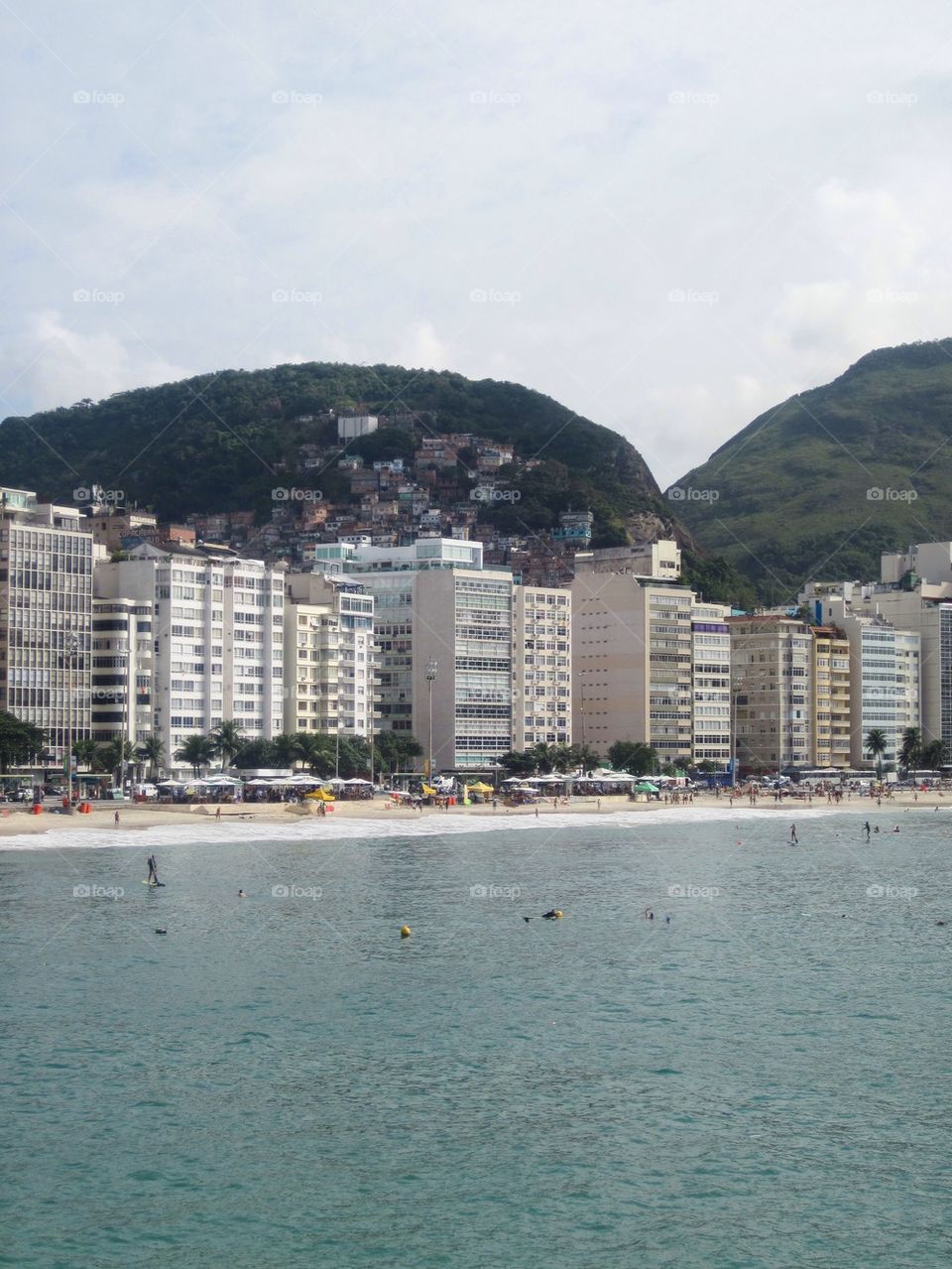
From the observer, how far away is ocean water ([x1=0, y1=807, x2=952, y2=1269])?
27.5 metres

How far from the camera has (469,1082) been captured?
3656cm

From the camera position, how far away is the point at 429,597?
17775 centimetres

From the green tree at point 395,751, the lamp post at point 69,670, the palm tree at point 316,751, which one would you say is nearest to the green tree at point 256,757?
the palm tree at point 316,751

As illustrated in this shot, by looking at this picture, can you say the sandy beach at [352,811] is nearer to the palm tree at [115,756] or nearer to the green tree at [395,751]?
the palm tree at [115,756]

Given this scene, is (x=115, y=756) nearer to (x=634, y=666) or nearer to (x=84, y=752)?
(x=84, y=752)

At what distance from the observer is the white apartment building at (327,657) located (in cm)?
16062

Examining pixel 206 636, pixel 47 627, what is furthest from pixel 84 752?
pixel 206 636

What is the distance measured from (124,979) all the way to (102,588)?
108706mm

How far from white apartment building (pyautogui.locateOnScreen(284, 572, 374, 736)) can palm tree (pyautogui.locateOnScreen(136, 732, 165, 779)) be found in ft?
55.2

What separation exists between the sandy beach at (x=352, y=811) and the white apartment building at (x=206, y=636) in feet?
71.3

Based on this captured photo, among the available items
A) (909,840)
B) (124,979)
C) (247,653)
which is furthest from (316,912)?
(247,653)

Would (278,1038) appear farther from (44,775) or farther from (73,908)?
(44,775)

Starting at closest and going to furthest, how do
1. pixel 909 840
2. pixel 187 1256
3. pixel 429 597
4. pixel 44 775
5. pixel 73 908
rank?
pixel 187 1256
pixel 73 908
pixel 909 840
pixel 44 775
pixel 429 597

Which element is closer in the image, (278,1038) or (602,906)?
Result: (278,1038)
